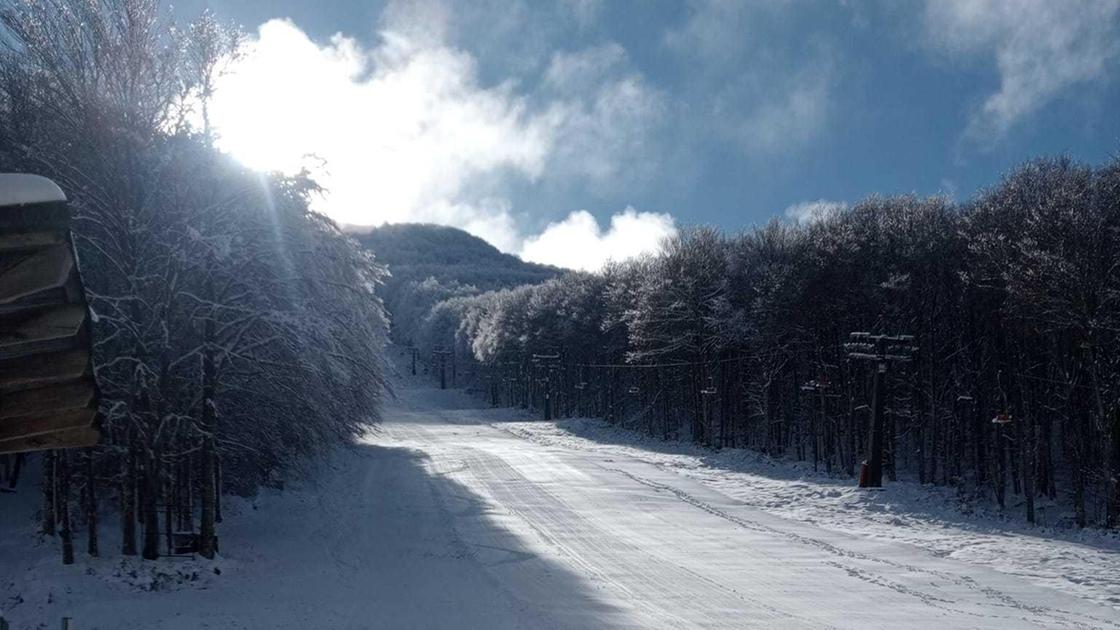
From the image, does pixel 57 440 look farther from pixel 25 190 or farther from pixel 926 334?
pixel 926 334

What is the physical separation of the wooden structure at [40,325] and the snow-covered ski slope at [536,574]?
10.8m

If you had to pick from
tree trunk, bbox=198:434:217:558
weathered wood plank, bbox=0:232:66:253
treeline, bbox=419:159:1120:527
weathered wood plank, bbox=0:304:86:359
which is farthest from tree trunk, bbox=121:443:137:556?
treeline, bbox=419:159:1120:527

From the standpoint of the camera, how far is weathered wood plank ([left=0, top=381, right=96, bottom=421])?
94.6 inches

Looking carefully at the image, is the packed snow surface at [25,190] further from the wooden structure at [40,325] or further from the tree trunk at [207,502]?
the tree trunk at [207,502]

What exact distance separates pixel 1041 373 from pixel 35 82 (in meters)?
32.8

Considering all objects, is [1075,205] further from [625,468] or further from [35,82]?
[35,82]

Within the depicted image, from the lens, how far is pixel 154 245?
586 inches

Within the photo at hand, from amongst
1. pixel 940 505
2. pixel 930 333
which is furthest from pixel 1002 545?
pixel 930 333

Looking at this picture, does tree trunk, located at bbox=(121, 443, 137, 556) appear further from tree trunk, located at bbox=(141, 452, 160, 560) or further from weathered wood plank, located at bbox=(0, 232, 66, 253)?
weathered wood plank, located at bbox=(0, 232, 66, 253)

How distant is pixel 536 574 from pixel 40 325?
15.0m

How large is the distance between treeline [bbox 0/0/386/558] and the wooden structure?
40.9 ft

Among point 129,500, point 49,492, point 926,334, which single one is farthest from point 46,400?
point 926,334

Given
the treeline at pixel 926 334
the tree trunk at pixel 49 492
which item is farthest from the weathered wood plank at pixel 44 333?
the treeline at pixel 926 334

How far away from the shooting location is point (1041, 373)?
30391 millimetres
